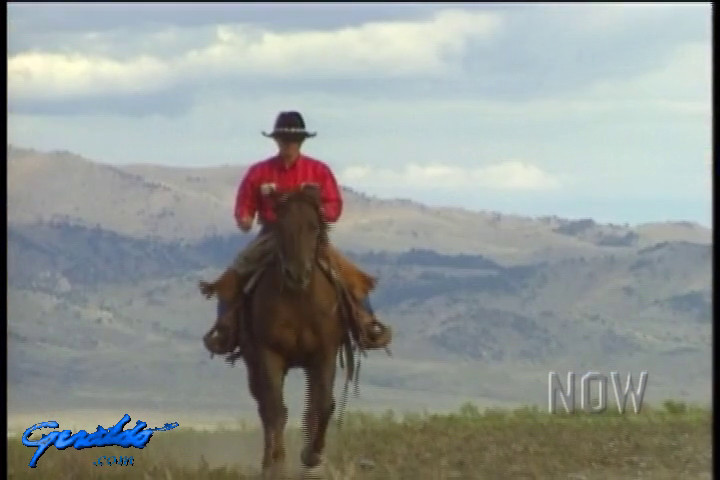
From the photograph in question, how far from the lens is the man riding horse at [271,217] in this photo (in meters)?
12.1

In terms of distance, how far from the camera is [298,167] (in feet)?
40.1

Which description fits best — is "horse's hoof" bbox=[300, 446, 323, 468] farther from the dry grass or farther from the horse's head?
the horse's head

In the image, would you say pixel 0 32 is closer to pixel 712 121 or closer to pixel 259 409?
pixel 259 409

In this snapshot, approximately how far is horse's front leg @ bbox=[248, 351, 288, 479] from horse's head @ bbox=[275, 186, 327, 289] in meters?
0.76

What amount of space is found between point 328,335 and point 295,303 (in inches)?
15.7

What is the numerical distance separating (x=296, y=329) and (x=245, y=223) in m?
0.93

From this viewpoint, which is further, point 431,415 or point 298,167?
point 431,415

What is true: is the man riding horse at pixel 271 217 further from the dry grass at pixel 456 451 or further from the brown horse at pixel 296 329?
the dry grass at pixel 456 451

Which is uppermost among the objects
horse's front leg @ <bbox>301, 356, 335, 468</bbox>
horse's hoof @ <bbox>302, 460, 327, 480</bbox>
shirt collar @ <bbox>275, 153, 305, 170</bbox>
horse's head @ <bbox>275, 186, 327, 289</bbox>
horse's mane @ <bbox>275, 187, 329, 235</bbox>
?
A: shirt collar @ <bbox>275, 153, 305, 170</bbox>

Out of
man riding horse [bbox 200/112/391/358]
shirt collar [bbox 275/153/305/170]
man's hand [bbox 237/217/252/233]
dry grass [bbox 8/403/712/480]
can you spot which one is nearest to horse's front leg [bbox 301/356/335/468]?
dry grass [bbox 8/403/712/480]

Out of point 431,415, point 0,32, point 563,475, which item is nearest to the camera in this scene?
point 0,32

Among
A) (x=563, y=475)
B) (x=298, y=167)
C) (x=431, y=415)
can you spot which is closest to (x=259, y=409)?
(x=298, y=167)

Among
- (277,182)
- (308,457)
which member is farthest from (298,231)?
(308,457)

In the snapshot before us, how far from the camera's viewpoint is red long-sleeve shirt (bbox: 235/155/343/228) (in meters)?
12.1
